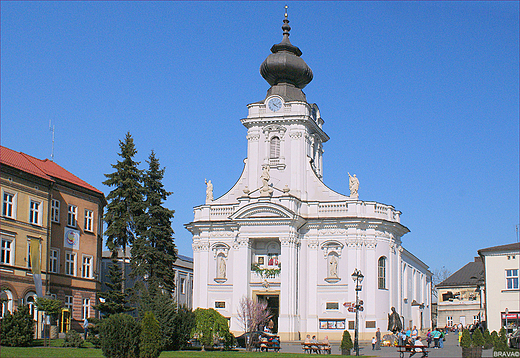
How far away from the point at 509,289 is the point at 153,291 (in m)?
24.2

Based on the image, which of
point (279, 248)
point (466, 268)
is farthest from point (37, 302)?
point (466, 268)

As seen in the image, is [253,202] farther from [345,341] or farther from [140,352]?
[140,352]

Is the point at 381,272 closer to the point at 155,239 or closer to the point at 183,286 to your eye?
the point at 155,239

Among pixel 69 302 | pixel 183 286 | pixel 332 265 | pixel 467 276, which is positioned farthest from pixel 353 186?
pixel 467 276

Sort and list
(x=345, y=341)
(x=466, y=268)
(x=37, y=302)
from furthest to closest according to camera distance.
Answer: (x=466, y=268)
(x=37, y=302)
(x=345, y=341)

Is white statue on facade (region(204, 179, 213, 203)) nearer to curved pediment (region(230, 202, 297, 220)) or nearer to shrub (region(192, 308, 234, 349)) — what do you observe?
curved pediment (region(230, 202, 297, 220))

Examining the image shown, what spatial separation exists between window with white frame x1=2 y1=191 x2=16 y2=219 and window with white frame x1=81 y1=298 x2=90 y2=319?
35.6 feet

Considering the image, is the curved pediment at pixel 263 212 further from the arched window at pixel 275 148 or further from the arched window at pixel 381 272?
the arched window at pixel 381 272

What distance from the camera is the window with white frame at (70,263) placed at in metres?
50.1

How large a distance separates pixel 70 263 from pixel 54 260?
198cm

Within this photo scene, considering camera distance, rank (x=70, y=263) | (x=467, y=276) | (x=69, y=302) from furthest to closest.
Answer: (x=467, y=276)
(x=70, y=263)
(x=69, y=302)

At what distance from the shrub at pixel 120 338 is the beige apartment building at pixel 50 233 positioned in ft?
51.7

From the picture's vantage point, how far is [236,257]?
56281 millimetres

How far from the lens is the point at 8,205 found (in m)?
43.6
